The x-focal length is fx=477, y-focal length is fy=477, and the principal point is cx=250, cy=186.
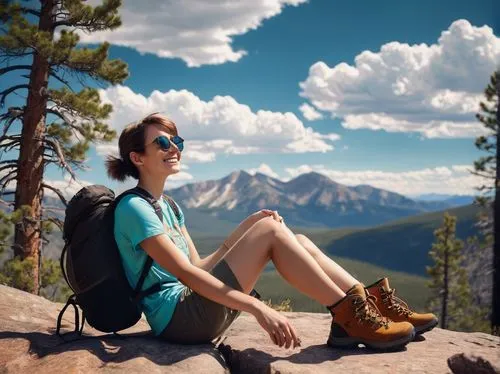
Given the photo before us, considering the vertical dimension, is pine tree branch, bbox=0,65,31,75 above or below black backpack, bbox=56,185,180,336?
above

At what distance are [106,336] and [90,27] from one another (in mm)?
11312

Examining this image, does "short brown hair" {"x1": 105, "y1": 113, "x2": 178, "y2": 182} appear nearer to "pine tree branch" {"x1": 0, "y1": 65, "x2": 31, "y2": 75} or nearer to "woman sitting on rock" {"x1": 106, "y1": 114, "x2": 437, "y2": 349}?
"woman sitting on rock" {"x1": 106, "y1": 114, "x2": 437, "y2": 349}

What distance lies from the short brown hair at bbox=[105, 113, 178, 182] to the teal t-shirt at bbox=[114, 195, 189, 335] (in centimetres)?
60

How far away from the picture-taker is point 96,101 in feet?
45.8

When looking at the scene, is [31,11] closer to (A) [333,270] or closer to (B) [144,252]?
(B) [144,252]

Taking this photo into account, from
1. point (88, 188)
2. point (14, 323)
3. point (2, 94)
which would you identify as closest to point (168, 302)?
point (88, 188)

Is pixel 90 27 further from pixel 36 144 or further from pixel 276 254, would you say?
pixel 276 254

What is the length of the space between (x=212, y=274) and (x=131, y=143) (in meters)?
1.56

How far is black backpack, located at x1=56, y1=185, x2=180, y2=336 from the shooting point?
170 inches

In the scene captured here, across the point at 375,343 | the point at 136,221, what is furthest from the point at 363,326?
the point at 136,221

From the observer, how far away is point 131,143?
478cm

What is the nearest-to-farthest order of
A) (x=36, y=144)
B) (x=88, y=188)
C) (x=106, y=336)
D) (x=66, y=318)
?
(x=88, y=188)
(x=106, y=336)
(x=66, y=318)
(x=36, y=144)

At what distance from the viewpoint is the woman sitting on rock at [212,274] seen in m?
4.11

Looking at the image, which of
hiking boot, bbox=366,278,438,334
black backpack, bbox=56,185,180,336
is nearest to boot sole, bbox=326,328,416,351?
hiking boot, bbox=366,278,438,334
